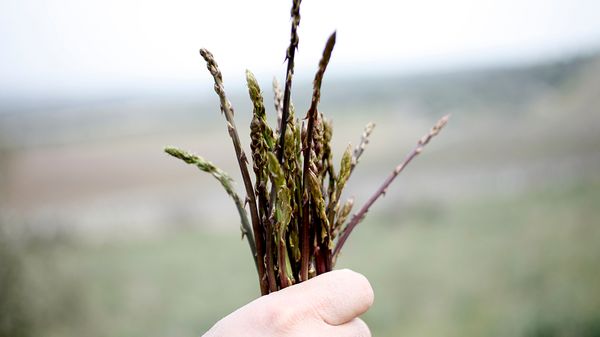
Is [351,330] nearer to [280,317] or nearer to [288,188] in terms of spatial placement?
[280,317]

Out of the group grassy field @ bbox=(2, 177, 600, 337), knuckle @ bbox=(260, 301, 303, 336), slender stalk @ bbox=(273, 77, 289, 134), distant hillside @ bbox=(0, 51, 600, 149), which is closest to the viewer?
knuckle @ bbox=(260, 301, 303, 336)

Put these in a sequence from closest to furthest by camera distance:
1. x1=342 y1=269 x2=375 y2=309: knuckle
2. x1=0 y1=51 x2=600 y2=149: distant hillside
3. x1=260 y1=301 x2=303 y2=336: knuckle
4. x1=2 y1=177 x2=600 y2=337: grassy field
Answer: x1=260 y1=301 x2=303 y2=336: knuckle → x1=342 y1=269 x2=375 y2=309: knuckle → x1=2 y1=177 x2=600 y2=337: grassy field → x1=0 y1=51 x2=600 y2=149: distant hillside

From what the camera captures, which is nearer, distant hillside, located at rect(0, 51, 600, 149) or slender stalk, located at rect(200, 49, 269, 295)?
slender stalk, located at rect(200, 49, 269, 295)

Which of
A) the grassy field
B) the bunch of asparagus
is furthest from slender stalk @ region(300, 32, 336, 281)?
the grassy field

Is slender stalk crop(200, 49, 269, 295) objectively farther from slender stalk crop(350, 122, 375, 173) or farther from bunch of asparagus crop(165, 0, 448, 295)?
slender stalk crop(350, 122, 375, 173)

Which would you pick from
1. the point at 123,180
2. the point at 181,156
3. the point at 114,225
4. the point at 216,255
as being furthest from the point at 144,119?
the point at 181,156

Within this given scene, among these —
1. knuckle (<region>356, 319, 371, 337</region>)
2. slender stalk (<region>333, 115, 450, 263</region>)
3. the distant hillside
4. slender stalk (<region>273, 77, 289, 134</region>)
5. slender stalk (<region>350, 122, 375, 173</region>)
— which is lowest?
knuckle (<region>356, 319, 371, 337</region>)
